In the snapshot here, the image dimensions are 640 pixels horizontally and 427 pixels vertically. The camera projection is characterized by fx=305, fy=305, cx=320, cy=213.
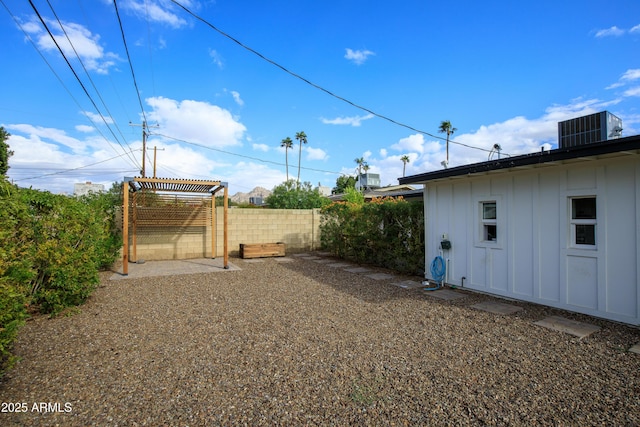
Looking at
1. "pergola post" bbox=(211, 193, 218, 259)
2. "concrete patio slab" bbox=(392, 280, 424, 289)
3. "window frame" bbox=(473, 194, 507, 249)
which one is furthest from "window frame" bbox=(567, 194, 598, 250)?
"pergola post" bbox=(211, 193, 218, 259)

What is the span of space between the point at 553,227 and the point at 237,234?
9545 millimetres

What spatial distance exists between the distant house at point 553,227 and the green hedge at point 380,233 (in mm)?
1013

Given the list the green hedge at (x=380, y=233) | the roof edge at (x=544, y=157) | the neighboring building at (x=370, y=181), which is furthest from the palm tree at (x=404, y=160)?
the roof edge at (x=544, y=157)

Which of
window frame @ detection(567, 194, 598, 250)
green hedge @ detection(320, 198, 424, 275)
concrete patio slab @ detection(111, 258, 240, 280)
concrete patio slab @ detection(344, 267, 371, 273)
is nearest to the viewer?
window frame @ detection(567, 194, 598, 250)

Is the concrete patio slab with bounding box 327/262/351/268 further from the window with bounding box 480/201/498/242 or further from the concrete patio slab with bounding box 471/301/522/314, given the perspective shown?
the concrete patio slab with bounding box 471/301/522/314

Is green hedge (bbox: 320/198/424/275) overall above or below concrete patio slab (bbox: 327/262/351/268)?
above

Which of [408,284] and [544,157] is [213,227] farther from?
[544,157]

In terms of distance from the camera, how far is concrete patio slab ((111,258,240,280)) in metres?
7.84

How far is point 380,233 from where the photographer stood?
8.72 meters

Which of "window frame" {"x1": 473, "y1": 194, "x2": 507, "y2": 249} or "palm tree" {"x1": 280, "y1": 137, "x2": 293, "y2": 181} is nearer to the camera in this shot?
"window frame" {"x1": 473, "y1": 194, "x2": 507, "y2": 249}

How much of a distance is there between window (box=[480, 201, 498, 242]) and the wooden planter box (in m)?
7.28

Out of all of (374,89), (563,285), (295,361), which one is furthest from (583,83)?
(295,361)

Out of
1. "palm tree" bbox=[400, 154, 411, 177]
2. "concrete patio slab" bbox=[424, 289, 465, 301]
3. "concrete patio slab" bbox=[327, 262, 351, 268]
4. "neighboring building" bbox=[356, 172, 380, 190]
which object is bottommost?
"concrete patio slab" bbox=[327, 262, 351, 268]

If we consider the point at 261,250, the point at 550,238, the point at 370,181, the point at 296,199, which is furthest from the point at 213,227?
the point at 370,181
